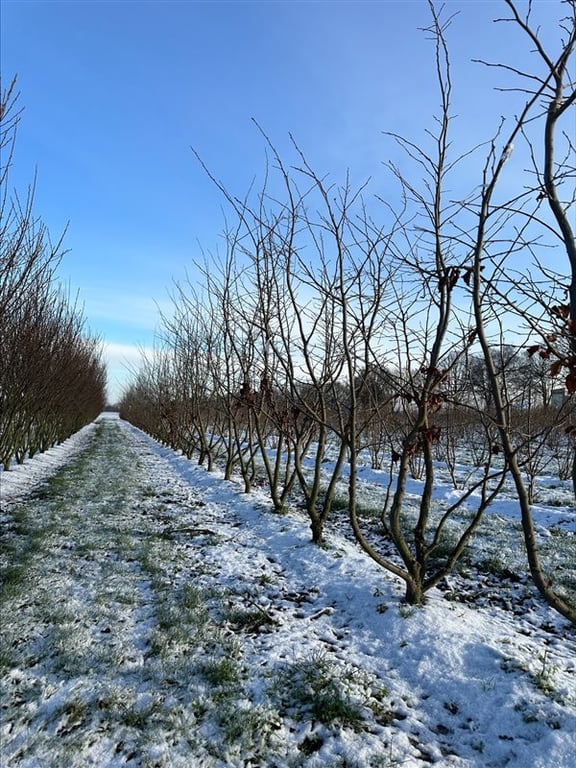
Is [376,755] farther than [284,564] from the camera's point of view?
No

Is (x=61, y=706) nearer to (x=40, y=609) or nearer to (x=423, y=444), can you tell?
(x=40, y=609)

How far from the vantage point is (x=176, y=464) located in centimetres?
1430

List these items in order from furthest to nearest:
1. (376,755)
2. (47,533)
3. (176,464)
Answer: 1. (176,464)
2. (47,533)
3. (376,755)

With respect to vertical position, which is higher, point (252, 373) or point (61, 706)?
point (252, 373)

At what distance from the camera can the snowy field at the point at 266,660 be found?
2.26m

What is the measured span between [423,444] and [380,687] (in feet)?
5.41

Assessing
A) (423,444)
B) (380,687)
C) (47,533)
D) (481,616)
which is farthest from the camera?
(47,533)

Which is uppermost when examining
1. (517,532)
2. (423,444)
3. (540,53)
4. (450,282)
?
(540,53)

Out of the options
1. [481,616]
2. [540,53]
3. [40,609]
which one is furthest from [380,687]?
[540,53]

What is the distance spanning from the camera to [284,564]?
16.3 ft

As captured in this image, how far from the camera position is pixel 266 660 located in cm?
304

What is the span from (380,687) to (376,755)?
558 millimetres

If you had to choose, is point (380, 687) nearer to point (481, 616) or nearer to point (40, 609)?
point (481, 616)

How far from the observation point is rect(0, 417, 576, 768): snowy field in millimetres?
2264
